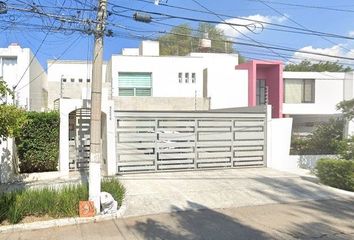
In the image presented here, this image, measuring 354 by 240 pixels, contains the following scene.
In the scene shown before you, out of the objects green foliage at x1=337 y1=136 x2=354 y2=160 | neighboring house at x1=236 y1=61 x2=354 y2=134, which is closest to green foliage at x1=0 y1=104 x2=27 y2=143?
green foliage at x1=337 y1=136 x2=354 y2=160

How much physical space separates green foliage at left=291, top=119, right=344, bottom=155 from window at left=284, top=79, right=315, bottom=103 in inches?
543

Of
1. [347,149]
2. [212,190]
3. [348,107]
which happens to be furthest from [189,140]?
[348,107]

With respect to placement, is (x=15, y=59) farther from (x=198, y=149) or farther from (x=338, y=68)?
(x=338, y=68)

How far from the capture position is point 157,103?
26.6m

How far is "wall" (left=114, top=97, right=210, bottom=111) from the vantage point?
84.6 ft

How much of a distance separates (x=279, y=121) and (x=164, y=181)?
21.6 feet

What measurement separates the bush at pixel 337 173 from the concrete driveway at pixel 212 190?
470mm

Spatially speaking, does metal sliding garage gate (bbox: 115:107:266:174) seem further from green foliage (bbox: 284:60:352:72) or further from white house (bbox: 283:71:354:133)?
green foliage (bbox: 284:60:352:72)

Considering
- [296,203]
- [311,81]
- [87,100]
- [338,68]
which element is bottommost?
[296,203]

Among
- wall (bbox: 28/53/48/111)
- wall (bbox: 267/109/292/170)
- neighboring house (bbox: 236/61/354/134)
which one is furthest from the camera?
neighboring house (bbox: 236/61/354/134)

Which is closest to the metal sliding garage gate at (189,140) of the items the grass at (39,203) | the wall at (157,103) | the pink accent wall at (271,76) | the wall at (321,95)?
the grass at (39,203)

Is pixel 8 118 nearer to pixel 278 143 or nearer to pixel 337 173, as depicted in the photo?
pixel 337 173

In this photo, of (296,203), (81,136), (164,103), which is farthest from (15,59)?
(296,203)

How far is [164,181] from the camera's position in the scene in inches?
581
